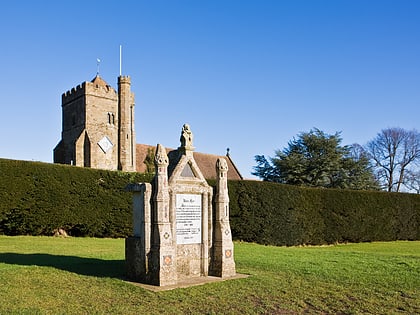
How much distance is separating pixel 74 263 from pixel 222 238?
393cm

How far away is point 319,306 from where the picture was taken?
22.9 feet

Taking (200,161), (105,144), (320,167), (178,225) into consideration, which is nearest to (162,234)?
(178,225)

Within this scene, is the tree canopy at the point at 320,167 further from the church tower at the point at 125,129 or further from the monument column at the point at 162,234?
the monument column at the point at 162,234

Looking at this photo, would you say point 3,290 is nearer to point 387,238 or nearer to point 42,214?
point 42,214

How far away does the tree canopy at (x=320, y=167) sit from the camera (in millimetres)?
35531

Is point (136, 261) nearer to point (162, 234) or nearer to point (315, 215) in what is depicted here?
point (162, 234)

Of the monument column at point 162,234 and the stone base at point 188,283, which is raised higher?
the monument column at point 162,234

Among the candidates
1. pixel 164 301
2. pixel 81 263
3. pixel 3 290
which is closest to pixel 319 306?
pixel 164 301

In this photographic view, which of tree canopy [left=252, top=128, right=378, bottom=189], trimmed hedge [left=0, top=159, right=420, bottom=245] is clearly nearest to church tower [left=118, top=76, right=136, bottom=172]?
tree canopy [left=252, top=128, right=378, bottom=189]

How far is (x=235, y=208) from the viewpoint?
69.5ft

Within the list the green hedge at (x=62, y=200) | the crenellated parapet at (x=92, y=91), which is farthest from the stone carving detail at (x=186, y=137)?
the crenellated parapet at (x=92, y=91)

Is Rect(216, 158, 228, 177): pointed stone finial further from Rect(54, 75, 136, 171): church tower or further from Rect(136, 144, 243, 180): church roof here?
Rect(136, 144, 243, 180): church roof

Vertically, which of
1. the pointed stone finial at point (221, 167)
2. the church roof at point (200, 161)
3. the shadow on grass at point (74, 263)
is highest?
the church roof at point (200, 161)

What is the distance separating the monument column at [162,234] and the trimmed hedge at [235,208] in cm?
1129
